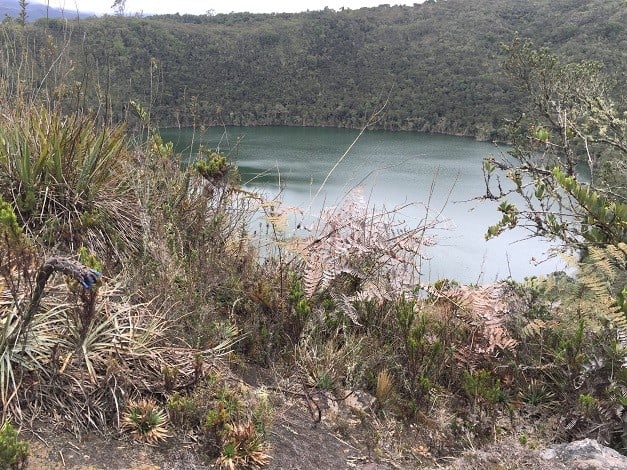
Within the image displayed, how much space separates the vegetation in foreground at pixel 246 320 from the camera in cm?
169

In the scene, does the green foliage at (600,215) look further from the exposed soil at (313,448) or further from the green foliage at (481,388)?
the exposed soil at (313,448)

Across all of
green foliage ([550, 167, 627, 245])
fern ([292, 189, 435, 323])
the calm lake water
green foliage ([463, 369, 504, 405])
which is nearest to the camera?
green foliage ([463, 369, 504, 405])

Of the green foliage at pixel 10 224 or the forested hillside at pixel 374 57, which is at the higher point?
the forested hillside at pixel 374 57

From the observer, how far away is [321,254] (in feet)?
8.88

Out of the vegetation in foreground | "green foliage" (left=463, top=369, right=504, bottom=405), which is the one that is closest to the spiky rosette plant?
the vegetation in foreground

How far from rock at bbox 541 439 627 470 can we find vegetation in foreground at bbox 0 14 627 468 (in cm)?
15

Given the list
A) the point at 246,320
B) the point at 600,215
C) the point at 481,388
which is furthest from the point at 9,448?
the point at 600,215

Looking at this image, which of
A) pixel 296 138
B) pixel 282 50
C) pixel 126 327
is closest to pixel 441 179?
pixel 296 138

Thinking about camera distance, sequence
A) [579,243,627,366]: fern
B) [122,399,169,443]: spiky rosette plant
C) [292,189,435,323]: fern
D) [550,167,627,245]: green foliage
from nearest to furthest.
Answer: [122,399,169,443]: spiky rosette plant, [579,243,627,366]: fern, [550,167,627,245]: green foliage, [292,189,435,323]: fern

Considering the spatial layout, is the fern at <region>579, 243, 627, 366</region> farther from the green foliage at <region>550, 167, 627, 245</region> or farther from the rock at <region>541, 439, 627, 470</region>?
the rock at <region>541, 439, 627, 470</region>

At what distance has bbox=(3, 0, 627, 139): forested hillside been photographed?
3666cm

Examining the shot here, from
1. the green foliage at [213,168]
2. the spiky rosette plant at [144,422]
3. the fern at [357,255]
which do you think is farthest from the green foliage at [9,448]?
the green foliage at [213,168]

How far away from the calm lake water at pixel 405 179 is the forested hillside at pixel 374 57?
3282 mm

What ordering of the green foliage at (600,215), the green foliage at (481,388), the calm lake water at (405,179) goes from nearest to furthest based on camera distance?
the green foliage at (481,388) → the green foliage at (600,215) → the calm lake water at (405,179)
